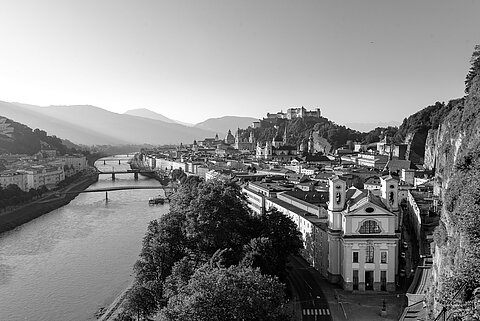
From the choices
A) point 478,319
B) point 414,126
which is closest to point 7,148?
point 414,126

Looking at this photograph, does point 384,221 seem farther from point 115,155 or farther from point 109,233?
point 115,155

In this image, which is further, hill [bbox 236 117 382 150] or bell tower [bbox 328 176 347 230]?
hill [bbox 236 117 382 150]

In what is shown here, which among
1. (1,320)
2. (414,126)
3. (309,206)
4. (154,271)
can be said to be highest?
(414,126)

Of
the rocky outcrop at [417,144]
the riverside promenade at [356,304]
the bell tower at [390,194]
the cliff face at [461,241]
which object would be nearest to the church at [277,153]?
the rocky outcrop at [417,144]

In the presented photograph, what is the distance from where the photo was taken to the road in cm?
1447

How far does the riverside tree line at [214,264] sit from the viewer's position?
31.5ft

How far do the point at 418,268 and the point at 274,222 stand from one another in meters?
5.52

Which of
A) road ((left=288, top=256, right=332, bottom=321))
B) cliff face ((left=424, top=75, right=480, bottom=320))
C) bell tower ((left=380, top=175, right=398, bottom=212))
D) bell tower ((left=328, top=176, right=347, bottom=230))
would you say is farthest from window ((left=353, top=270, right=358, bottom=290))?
cliff face ((left=424, top=75, right=480, bottom=320))

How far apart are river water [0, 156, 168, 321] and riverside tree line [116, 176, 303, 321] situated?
120 inches

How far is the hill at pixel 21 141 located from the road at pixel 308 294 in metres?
60.3

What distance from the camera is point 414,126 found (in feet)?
151

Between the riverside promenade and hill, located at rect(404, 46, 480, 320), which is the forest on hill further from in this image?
the riverside promenade

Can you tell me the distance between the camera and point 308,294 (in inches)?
643

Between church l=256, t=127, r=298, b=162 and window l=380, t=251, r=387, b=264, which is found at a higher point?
church l=256, t=127, r=298, b=162
